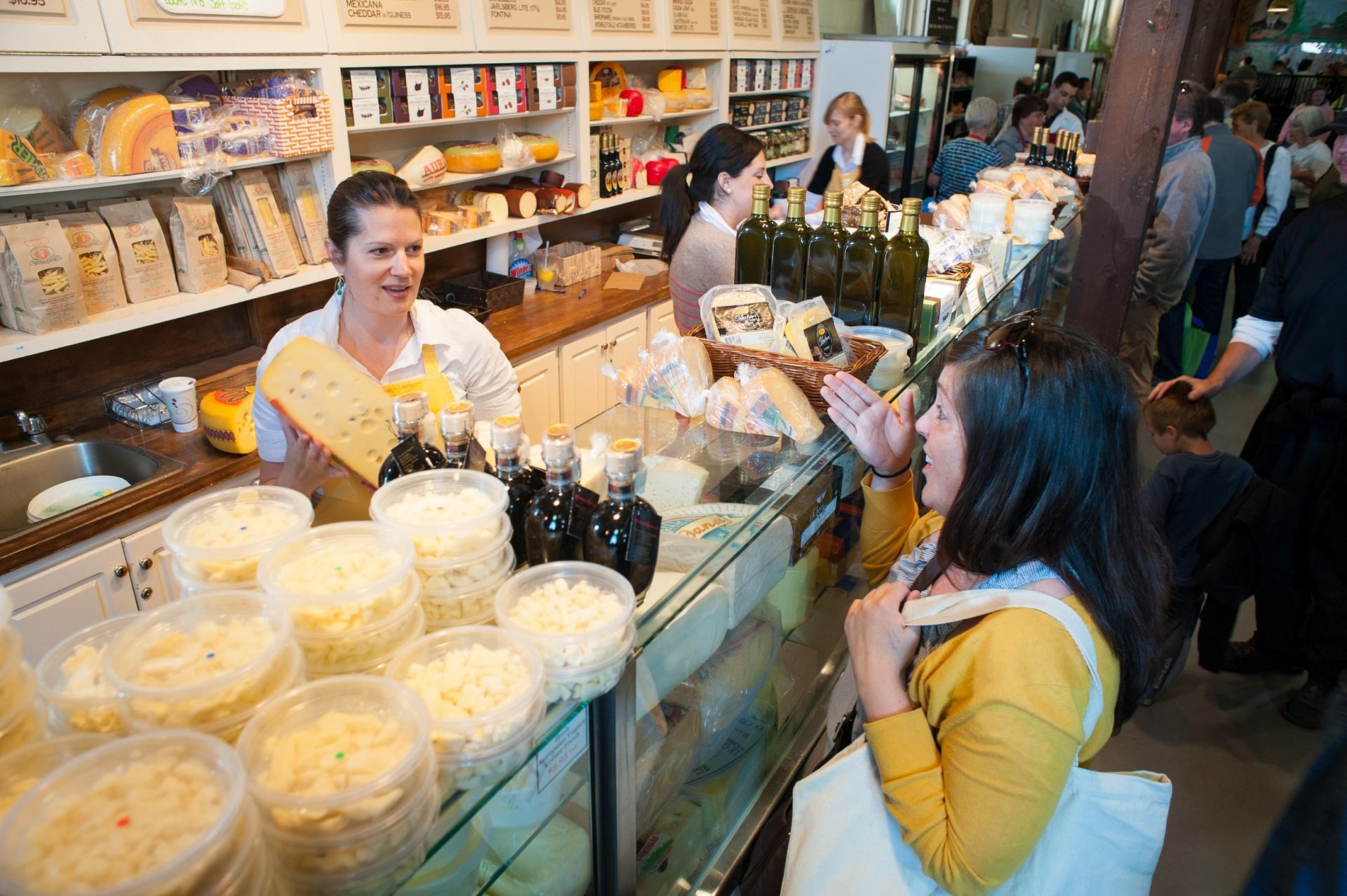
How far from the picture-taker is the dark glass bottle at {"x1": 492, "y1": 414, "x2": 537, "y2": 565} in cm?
110

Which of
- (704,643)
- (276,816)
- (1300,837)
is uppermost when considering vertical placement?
(276,816)

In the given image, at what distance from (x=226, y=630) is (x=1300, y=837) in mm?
1093

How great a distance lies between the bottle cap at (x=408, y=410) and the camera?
1.15 meters

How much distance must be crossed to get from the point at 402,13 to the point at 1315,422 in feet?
12.5

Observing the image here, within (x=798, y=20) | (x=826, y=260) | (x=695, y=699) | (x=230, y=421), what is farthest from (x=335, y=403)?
(x=798, y=20)

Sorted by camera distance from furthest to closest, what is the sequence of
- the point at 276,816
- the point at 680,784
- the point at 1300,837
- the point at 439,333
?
the point at 439,333
the point at 680,784
the point at 1300,837
the point at 276,816

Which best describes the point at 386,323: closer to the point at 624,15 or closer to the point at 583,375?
the point at 583,375

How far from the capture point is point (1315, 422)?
Result: 2.96 metres

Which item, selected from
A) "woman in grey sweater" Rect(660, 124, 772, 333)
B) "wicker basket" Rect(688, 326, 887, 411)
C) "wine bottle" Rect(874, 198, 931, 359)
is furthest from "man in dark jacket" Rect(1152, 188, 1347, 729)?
"wicker basket" Rect(688, 326, 887, 411)

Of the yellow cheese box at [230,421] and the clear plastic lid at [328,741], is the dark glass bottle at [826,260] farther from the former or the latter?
the yellow cheese box at [230,421]

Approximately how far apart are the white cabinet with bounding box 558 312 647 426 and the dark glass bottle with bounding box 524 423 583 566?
305cm

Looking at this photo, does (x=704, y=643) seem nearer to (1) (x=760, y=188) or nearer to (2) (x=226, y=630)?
(2) (x=226, y=630)

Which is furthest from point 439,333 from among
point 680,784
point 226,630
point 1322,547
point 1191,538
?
point 1322,547

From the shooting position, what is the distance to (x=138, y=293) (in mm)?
2760
